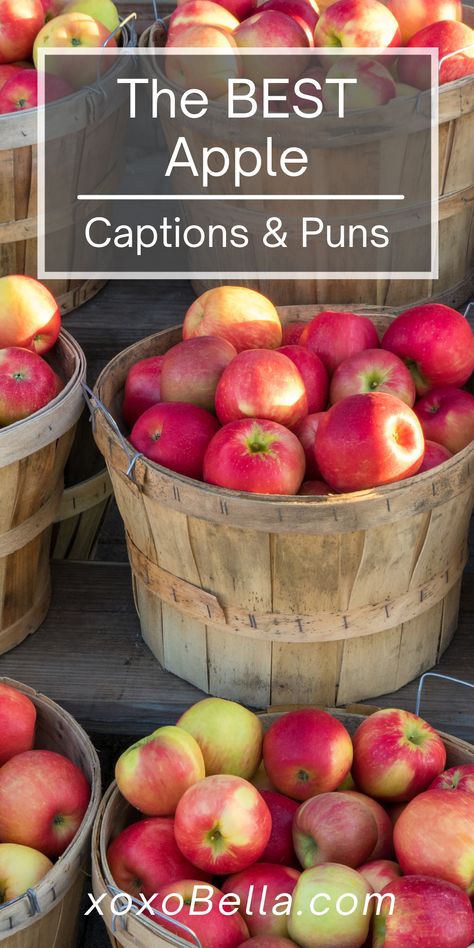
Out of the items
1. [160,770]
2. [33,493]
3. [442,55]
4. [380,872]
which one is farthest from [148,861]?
[442,55]

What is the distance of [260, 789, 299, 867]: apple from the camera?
69.1 inches

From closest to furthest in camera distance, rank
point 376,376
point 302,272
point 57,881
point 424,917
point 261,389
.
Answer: point 424,917, point 57,881, point 261,389, point 376,376, point 302,272

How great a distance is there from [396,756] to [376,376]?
689 mm

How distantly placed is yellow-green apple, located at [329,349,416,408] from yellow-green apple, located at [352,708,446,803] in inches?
23.0

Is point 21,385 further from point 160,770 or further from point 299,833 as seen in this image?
point 299,833

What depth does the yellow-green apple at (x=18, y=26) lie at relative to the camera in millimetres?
2842

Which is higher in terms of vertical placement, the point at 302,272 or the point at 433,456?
the point at 302,272

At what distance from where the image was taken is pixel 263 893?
1641 millimetres

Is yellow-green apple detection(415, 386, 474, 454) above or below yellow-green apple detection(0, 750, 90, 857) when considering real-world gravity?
above

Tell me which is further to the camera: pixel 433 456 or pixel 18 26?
pixel 18 26

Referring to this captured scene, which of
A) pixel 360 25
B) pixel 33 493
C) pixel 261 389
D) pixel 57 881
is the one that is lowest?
pixel 57 881

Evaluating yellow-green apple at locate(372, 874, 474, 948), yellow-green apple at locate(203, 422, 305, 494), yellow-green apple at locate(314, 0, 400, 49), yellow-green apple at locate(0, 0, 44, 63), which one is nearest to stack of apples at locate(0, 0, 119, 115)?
yellow-green apple at locate(0, 0, 44, 63)

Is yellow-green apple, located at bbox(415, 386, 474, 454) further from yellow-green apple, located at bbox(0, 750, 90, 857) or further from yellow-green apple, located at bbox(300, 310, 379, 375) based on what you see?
yellow-green apple, located at bbox(0, 750, 90, 857)

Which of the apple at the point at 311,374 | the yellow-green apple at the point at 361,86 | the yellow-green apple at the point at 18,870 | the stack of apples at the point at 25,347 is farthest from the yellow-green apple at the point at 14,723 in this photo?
the yellow-green apple at the point at 361,86
